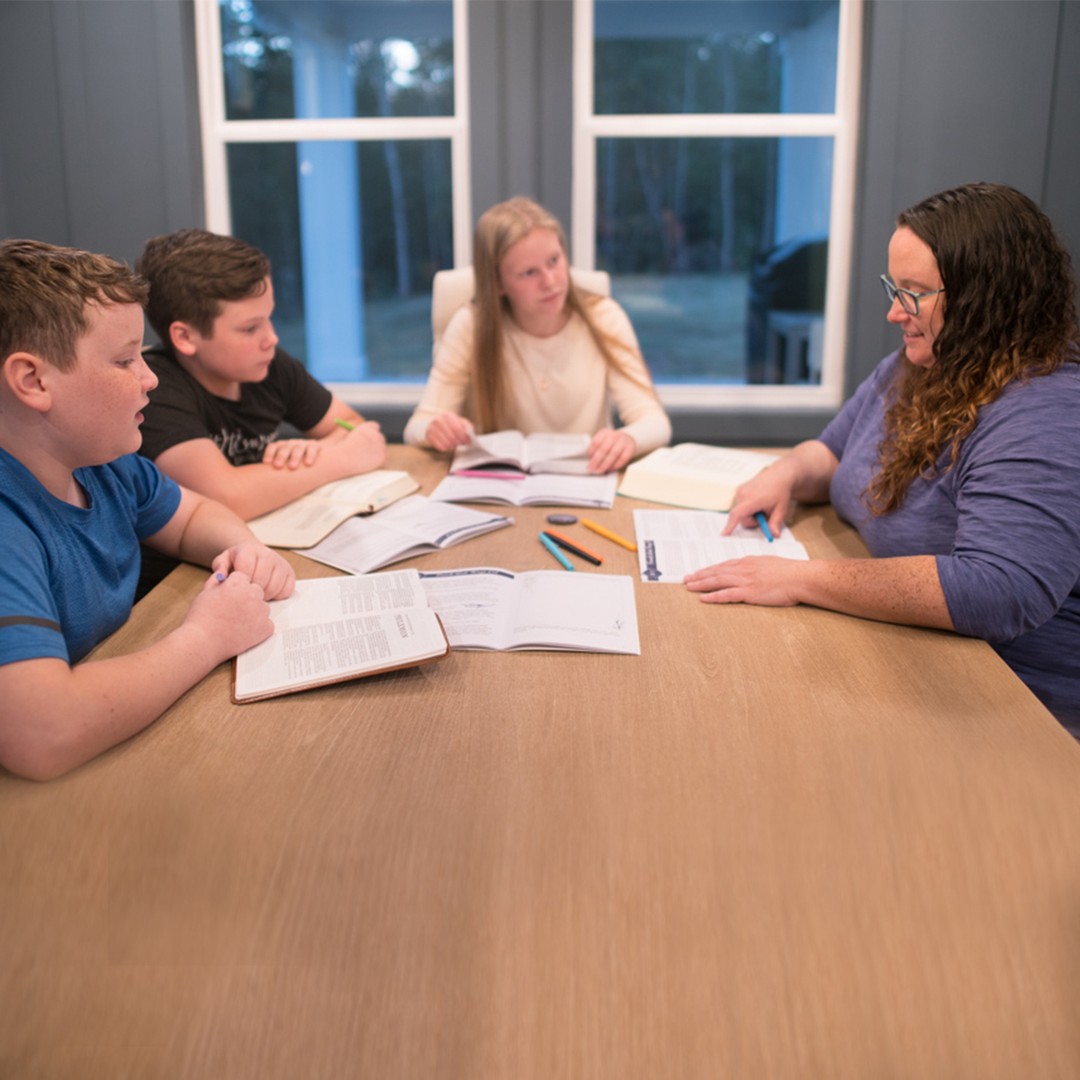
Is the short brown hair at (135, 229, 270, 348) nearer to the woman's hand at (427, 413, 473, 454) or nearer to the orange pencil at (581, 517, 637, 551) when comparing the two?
the woman's hand at (427, 413, 473, 454)

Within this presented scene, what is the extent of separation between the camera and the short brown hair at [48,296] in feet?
3.69

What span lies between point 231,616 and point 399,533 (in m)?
0.49

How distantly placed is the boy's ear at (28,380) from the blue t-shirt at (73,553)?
0.22ft

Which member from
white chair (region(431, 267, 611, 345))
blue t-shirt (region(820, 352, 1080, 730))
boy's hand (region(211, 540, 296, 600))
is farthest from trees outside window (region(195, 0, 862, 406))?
boy's hand (region(211, 540, 296, 600))

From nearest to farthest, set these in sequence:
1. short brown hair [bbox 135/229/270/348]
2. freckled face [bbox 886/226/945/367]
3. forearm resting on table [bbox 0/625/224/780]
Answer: forearm resting on table [bbox 0/625/224/780]
freckled face [bbox 886/226/945/367]
short brown hair [bbox 135/229/270/348]

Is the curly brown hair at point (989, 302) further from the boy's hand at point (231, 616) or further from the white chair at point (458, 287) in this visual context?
the white chair at point (458, 287)

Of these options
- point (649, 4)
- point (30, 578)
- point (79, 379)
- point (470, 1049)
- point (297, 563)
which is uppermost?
point (649, 4)

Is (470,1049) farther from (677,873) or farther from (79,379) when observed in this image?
(79,379)

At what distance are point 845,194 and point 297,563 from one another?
2.48 metres

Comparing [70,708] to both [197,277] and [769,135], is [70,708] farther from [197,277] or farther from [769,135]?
[769,135]

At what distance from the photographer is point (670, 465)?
2.00 meters

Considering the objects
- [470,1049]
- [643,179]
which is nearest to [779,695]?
[470,1049]

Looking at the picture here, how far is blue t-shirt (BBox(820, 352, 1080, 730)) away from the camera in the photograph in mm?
1228

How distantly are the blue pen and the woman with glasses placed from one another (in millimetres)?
193
